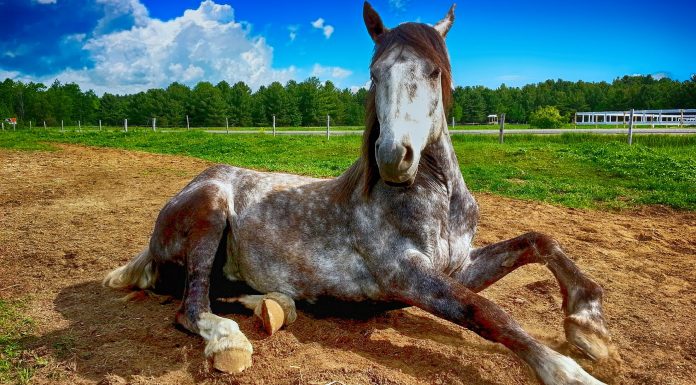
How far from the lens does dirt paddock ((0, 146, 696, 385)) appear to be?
2.78 metres

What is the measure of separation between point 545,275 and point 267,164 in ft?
34.8

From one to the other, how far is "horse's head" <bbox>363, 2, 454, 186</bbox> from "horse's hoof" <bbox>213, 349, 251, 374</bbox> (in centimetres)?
135

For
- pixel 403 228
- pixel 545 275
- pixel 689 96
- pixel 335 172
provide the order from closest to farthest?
pixel 403 228 < pixel 545 275 < pixel 335 172 < pixel 689 96

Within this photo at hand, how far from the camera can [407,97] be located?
2.76 meters

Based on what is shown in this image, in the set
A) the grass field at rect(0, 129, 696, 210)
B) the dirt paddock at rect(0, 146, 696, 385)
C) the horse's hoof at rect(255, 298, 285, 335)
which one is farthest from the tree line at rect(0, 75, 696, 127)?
the horse's hoof at rect(255, 298, 285, 335)

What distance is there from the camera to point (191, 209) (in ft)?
12.3

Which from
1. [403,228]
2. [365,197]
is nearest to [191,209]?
[365,197]

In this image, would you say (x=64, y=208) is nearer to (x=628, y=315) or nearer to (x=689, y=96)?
(x=628, y=315)

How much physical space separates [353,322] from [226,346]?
1071mm

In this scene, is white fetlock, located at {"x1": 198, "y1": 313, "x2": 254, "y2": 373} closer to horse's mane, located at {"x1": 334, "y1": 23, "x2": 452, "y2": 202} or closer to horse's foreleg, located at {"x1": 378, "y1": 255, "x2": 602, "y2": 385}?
horse's foreleg, located at {"x1": 378, "y1": 255, "x2": 602, "y2": 385}

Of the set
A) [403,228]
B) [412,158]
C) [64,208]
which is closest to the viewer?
[412,158]

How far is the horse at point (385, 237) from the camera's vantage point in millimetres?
2701

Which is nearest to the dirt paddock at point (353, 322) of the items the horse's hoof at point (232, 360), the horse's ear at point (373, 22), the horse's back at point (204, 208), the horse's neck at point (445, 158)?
the horse's hoof at point (232, 360)

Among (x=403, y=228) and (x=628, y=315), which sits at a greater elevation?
(x=403, y=228)
